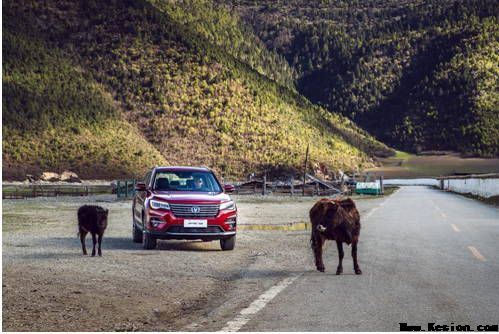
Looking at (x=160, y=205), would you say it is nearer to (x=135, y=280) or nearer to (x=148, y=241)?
(x=148, y=241)

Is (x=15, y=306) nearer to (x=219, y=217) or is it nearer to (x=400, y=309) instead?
(x=400, y=309)

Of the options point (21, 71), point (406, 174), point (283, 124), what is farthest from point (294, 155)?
point (406, 174)

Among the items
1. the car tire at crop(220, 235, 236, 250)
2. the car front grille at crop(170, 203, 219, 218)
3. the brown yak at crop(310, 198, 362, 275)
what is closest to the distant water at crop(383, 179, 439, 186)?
the car tire at crop(220, 235, 236, 250)

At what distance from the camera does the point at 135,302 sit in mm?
9211

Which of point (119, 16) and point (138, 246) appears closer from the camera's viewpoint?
point (138, 246)

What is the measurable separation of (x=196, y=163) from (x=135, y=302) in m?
93.2

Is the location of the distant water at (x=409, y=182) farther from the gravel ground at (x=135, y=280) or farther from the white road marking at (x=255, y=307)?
the white road marking at (x=255, y=307)

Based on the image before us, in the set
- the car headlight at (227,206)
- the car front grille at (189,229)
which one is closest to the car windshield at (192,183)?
the car headlight at (227,206)

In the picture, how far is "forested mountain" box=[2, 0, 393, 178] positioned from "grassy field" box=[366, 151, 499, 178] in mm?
27824

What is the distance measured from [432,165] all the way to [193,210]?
168204 mm

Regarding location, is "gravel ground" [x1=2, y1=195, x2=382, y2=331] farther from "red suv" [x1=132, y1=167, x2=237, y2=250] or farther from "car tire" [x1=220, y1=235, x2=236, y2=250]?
"red suv" [x1=132, y1=167, x2=237, y2=250]

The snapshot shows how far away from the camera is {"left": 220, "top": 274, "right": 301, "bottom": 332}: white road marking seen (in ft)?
25.0

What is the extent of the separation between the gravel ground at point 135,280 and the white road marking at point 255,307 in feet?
0.46

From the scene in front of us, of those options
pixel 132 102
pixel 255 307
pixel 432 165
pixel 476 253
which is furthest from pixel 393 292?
pixel 432 165
